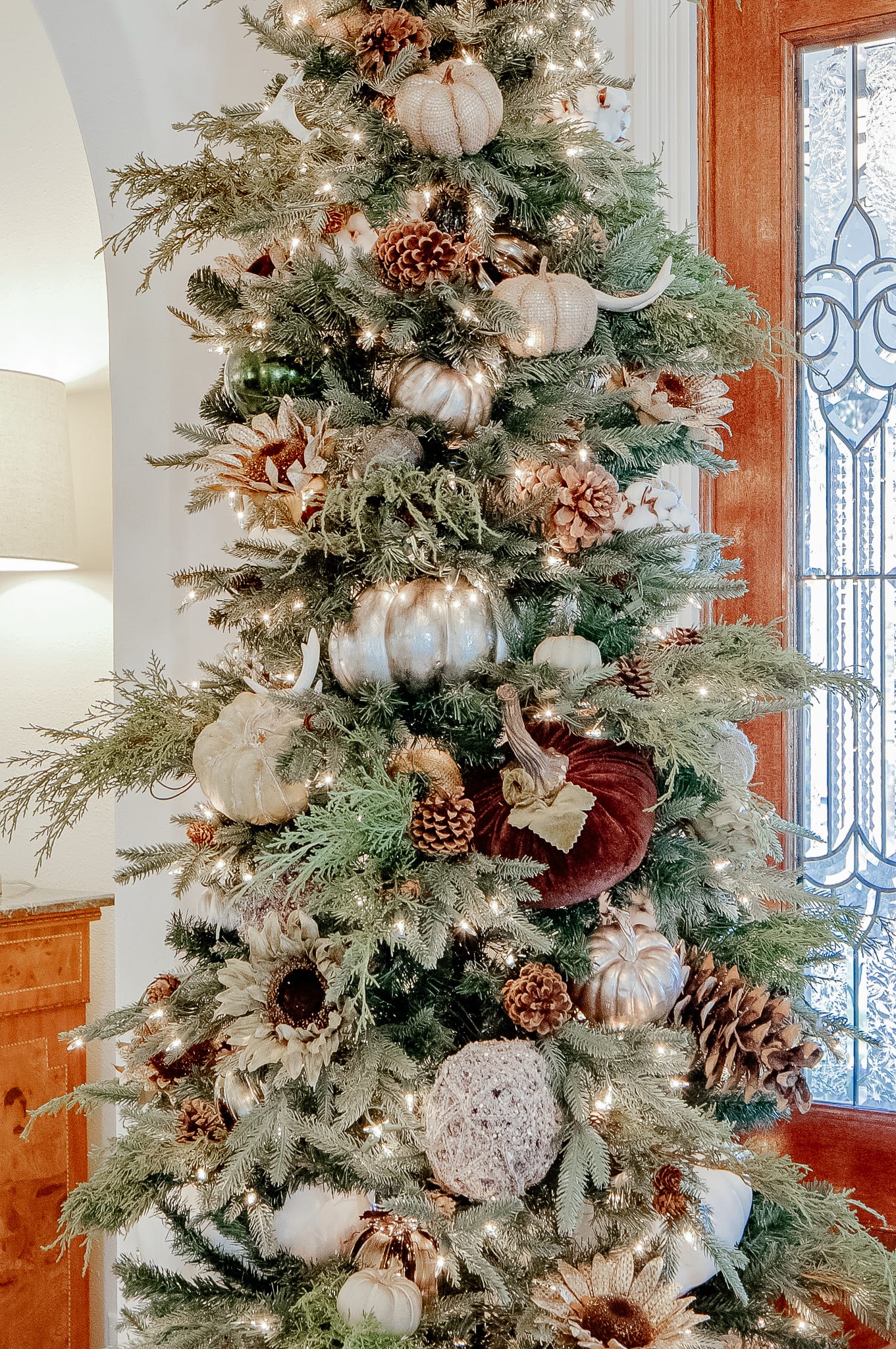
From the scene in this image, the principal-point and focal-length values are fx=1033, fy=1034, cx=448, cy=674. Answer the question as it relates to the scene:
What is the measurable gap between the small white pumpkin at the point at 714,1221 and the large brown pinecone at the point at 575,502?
0.54 metres

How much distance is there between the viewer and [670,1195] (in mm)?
817

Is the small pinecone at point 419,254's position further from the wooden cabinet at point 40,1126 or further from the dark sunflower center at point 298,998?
the wooden cabinet at point 40,1126

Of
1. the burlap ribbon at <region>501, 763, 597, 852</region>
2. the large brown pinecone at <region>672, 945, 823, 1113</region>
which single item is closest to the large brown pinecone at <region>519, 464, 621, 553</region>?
the burlap ribbon at <region>501, 763, 597, 852</region>

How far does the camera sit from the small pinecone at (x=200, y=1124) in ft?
2.92

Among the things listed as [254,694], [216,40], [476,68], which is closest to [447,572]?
[254,694]

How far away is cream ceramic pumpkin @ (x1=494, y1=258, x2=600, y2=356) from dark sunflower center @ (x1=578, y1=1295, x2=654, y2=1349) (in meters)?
0.78

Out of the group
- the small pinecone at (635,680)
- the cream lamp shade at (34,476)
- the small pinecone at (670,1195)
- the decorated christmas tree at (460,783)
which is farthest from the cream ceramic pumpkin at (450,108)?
the cream lamp shade at (34,476)

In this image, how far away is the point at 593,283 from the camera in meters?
1.04

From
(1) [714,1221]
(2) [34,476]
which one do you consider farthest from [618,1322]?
(2) [34,476]

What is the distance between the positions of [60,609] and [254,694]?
1382 millimetres

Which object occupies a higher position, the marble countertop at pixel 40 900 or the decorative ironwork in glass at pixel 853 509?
the decorative ironwork in glass at pixel 853 509

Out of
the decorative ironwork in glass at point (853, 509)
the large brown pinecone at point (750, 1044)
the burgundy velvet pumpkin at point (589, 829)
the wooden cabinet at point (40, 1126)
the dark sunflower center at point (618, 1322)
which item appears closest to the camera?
the dark sunflower center at point (618, 1322)

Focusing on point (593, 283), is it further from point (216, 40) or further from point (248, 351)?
point (216, 40)

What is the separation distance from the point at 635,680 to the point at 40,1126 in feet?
4.93
